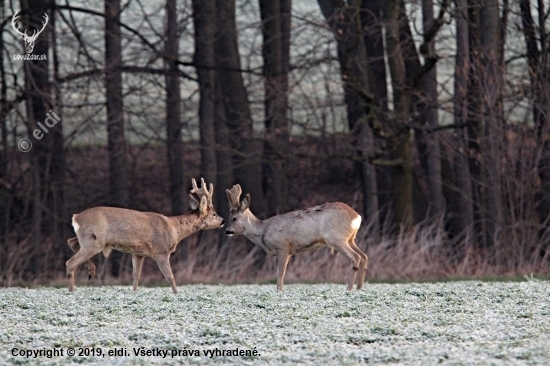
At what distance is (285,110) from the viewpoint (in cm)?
2477

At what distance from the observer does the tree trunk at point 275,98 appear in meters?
24.0

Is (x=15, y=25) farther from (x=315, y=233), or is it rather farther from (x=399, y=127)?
(x=315, y=233)

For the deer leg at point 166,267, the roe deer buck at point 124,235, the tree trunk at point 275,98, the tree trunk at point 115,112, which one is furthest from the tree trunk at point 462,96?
the deer leg at point 166,267

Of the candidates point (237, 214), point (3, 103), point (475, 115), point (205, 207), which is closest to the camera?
point (237, 214)

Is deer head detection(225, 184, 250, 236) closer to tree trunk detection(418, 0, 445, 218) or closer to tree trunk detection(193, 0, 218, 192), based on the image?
tree trunk detection(193, 0, 218, 192)

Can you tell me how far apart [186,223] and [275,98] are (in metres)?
11.2

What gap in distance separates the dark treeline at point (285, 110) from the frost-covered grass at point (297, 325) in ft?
28.3

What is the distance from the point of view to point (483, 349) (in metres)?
7.76

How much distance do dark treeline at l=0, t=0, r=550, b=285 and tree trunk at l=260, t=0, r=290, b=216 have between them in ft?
0.17

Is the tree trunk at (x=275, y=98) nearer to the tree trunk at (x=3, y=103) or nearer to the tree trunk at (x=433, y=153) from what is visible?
the tree trunk at (x=433, y=153)

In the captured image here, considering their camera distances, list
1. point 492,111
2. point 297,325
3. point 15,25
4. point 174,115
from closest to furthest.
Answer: point 297,325
point 492,111
point 15,25
point 174,115

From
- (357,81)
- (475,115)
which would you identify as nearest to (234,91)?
(357,81)

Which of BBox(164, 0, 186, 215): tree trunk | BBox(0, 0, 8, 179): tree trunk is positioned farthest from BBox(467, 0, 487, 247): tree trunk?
BBox(0, 0, 8, 179): tree trunk

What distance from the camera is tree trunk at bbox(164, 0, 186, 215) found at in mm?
25406
